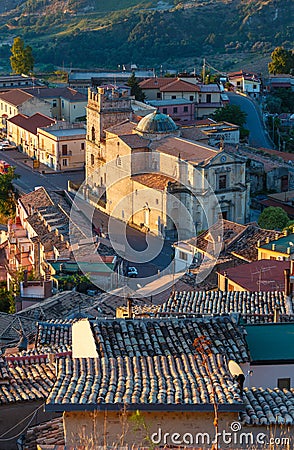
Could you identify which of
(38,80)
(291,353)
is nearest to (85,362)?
(291,353)

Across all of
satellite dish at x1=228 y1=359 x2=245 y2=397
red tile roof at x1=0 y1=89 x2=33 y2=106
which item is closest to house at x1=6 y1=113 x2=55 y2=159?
red tile roof at x1=0 y1=89 x2=33 y2=106

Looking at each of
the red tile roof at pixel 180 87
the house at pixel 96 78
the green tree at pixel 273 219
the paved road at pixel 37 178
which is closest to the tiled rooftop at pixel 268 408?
the green tree at pixel 273 219

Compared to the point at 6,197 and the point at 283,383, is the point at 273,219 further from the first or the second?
the point at 283,383

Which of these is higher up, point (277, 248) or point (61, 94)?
point (277, 248)

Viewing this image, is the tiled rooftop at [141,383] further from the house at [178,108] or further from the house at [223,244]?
the house at [178,108]

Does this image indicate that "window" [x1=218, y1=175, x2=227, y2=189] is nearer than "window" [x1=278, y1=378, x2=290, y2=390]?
No

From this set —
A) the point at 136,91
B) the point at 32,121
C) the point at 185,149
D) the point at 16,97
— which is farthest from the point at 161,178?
the point at 16,97

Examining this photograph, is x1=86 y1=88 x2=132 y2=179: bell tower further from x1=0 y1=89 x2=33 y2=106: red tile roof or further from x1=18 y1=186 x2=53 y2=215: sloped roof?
x1=0 y1=89 x2=33 y2=106: red tile roof
